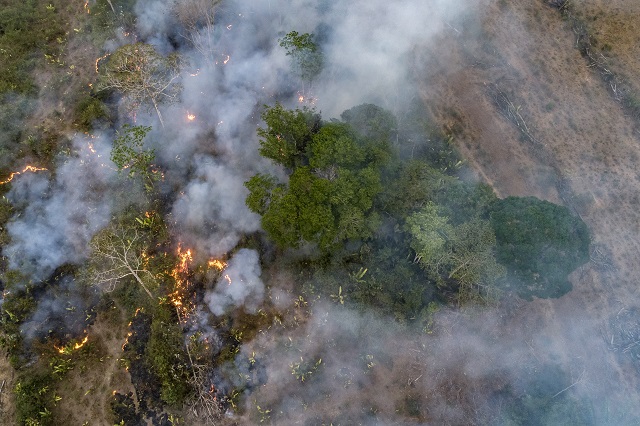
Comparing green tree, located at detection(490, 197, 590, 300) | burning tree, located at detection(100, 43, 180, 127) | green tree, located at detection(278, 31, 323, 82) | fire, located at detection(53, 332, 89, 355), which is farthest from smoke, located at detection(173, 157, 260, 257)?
green tree, located at detection(490, 197, 590, 300)

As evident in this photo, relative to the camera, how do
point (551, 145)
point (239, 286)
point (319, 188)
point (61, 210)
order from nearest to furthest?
Result: point (319, 188) → point (239, 286) → point (61, 210) → point (551, 145)

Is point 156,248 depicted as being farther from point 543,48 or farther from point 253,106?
point 543,48

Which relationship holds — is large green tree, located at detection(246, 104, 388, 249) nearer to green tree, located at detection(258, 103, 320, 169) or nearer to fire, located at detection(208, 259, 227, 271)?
green tree, located at detection(258, 103, 320, 169)

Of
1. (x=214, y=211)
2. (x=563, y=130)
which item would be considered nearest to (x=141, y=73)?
(x=214, y=211)

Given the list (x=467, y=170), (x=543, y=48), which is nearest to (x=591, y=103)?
(x=543, y=48)

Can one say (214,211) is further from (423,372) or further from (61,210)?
(423,372)

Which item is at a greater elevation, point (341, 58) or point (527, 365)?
point (341, 58)
